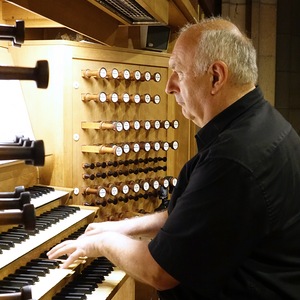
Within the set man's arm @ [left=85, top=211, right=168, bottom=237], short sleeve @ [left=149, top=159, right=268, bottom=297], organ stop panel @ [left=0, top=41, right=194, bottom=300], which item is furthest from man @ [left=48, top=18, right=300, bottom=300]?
organ stop panel @ [left=0, top=41, right=194, bottom=300]

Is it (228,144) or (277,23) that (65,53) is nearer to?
(228,144)

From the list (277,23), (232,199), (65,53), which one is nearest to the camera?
(232,199)

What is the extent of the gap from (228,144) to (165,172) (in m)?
2.89

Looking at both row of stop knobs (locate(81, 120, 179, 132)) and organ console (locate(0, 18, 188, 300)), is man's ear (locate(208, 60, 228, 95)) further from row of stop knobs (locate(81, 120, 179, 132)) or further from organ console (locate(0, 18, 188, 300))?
row of stop knobs (locate(81, 120, 179, 132))

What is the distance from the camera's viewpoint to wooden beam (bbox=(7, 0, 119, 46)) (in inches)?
99.7

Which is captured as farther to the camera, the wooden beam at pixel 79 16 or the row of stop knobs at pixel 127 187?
the row of stop knobs at pixel 127 187

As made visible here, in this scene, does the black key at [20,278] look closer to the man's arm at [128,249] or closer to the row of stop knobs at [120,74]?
the man's arm at [128,249]

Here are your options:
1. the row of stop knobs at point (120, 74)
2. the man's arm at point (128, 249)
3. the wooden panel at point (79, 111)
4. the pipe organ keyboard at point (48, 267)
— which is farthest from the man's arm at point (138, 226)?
the row of stop knobs at point (120, 74)

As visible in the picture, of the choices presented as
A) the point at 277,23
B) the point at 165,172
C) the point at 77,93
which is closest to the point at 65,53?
the point at 77,93

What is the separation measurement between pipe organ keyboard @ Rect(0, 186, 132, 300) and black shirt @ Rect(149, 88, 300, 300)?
0.69m

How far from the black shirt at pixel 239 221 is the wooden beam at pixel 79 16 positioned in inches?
45.0

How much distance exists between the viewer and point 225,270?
4.94 ft

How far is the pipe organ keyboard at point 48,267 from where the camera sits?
2084 mm

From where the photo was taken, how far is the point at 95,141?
144 inches
